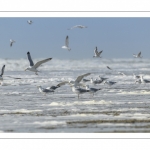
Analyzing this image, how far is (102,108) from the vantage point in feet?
47.7

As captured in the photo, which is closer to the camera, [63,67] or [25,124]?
[25,124]

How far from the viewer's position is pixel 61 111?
46.0 ft

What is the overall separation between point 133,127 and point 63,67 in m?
32.7

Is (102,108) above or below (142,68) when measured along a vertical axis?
below

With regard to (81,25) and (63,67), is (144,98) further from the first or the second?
(63,67)

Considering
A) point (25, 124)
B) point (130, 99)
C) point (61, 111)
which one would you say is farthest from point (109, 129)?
point (130, 99)
